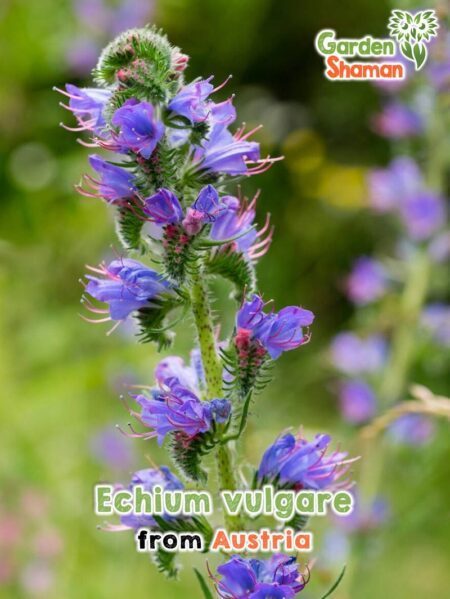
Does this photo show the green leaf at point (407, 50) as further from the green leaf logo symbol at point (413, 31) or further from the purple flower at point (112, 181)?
the purple flower at point (112, 181)

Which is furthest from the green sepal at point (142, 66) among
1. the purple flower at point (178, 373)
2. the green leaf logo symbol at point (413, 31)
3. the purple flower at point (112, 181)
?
the green leaf logo symbol at point (413, 31)

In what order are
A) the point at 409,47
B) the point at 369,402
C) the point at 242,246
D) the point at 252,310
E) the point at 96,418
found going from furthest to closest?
the point at 96,418
the point at 369,402
the point at 409,47
the point at 242,246
the point at 252,310

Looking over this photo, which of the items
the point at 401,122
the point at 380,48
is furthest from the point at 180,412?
the point at 401,122

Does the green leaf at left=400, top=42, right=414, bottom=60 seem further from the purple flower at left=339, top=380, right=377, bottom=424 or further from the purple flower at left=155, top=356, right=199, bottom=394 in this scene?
the purple flower at left=339, top=380, right=377, bottom=424

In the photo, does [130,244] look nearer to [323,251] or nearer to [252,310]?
[252,310]

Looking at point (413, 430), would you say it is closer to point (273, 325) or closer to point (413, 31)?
point (413, 31)

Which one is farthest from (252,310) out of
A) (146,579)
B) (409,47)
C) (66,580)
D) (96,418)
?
(96,418)
